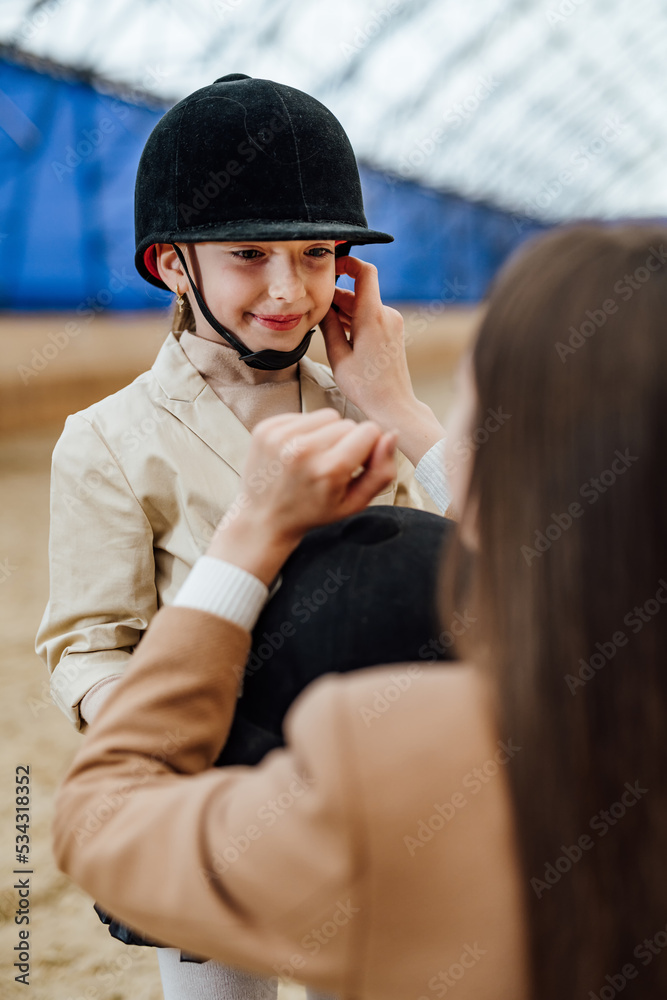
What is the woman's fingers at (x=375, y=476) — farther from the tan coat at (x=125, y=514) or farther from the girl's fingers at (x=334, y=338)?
the girl's fingers at (x=334, y=338)

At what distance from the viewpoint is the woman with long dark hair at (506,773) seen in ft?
1.81

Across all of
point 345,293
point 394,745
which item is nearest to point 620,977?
point 394,745

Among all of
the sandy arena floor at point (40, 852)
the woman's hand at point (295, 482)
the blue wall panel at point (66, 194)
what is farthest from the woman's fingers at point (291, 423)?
the blue wall panel at point (66, 194)

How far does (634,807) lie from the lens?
0.57 metres

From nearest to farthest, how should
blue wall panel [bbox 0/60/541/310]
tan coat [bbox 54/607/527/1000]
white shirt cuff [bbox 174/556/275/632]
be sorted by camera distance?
tan coat [bbox 54/607/527/1000], white shirt cuff [bbox 174/556/275/632], blue wall panel [bbox 0/60/541/310]

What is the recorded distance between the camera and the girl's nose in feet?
3.67

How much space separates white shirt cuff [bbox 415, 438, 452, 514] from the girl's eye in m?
0.37

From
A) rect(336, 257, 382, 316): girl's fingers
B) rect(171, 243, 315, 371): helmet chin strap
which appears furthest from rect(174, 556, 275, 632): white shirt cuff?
rect(336, 257, 382, 316): girl's fingers

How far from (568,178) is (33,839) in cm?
2085

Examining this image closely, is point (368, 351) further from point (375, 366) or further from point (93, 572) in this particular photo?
point (93, 572)

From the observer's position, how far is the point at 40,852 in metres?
2.15

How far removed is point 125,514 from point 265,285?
1.24ft

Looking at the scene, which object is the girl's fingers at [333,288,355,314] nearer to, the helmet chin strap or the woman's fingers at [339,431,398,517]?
the helmet chin strap

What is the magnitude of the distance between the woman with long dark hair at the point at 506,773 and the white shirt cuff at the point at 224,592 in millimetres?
140
